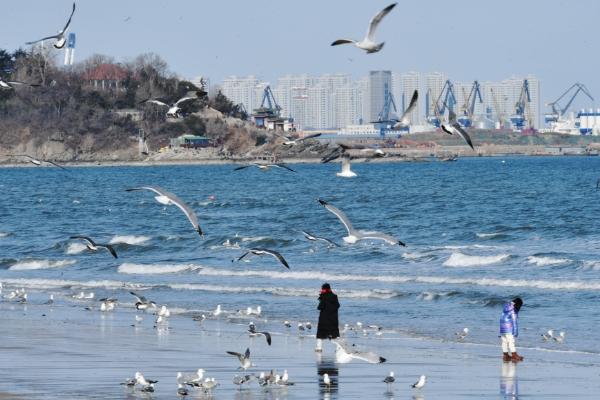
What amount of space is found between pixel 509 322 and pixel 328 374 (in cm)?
328

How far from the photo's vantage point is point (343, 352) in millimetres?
16719

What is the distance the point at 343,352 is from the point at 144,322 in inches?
309

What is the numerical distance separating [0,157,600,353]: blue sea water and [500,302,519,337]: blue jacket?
4.17 feet

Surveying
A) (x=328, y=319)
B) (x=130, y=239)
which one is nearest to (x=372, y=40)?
(x=328, y=319)

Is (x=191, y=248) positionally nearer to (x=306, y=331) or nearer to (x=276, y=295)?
(x=276, y=295)

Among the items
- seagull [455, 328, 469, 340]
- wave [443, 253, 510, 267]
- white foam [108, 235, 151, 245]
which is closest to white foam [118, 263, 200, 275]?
wave [443, 253, 510, 267]

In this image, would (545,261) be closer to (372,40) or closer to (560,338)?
(560,338)

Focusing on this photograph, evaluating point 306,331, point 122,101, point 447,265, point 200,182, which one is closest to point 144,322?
point 306,331

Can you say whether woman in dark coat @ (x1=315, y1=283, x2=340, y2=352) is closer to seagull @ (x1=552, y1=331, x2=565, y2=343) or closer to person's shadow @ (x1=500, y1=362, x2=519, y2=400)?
person's shadow @ (x1=500, y1=362, x2=519, y2=400)

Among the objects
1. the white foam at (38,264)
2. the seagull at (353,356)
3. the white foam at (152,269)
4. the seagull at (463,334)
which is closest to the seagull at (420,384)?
the seagull at (353,356)

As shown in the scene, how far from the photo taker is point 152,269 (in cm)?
3784

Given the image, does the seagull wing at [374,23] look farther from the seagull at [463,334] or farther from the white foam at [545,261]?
the white foam at [545,261]

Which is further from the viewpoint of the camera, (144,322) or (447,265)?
(447,265)

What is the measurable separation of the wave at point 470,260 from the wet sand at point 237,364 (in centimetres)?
1332
